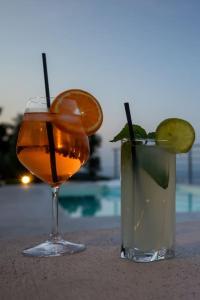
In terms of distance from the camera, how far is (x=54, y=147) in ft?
4.26

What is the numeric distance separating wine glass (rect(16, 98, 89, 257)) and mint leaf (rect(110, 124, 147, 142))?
0.16 metres

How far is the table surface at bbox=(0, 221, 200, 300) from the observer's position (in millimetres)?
863

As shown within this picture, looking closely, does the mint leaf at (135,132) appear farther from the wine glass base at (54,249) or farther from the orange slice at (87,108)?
the wine glass base at (54,249)

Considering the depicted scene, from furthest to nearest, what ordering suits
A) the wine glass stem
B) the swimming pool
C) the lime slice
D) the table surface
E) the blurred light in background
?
the blurred light in background < the swimming pool < the wine glass stem < the lime slice < the table surface

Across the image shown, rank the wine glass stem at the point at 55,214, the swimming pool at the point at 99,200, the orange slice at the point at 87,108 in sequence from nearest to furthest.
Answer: the wine glass stem at the point at 55,214
the orange slice at the point at 87,108
the swimming pool at the point at 99,200

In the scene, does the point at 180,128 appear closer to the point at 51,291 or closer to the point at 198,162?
the point at 51,291

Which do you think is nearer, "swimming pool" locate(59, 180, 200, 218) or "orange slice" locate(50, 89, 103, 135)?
"orange slice" locate(50, 89, 103, 135)

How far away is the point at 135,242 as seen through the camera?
116 cm

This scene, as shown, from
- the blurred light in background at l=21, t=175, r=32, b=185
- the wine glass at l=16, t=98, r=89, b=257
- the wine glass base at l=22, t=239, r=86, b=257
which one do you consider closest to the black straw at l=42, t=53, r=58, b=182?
the wine glass at l=16, t=98, r=89, b=257

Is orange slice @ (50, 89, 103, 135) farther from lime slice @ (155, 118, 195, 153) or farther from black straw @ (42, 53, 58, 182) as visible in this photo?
lime slice @ (155, 118, 195, 153)

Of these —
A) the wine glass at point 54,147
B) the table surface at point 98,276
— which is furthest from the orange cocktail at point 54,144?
the table surface at point 98,276

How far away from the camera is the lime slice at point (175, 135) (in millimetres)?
1170

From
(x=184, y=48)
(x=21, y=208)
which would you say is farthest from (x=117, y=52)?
(x=21, y=208)

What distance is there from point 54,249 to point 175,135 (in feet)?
1.54
